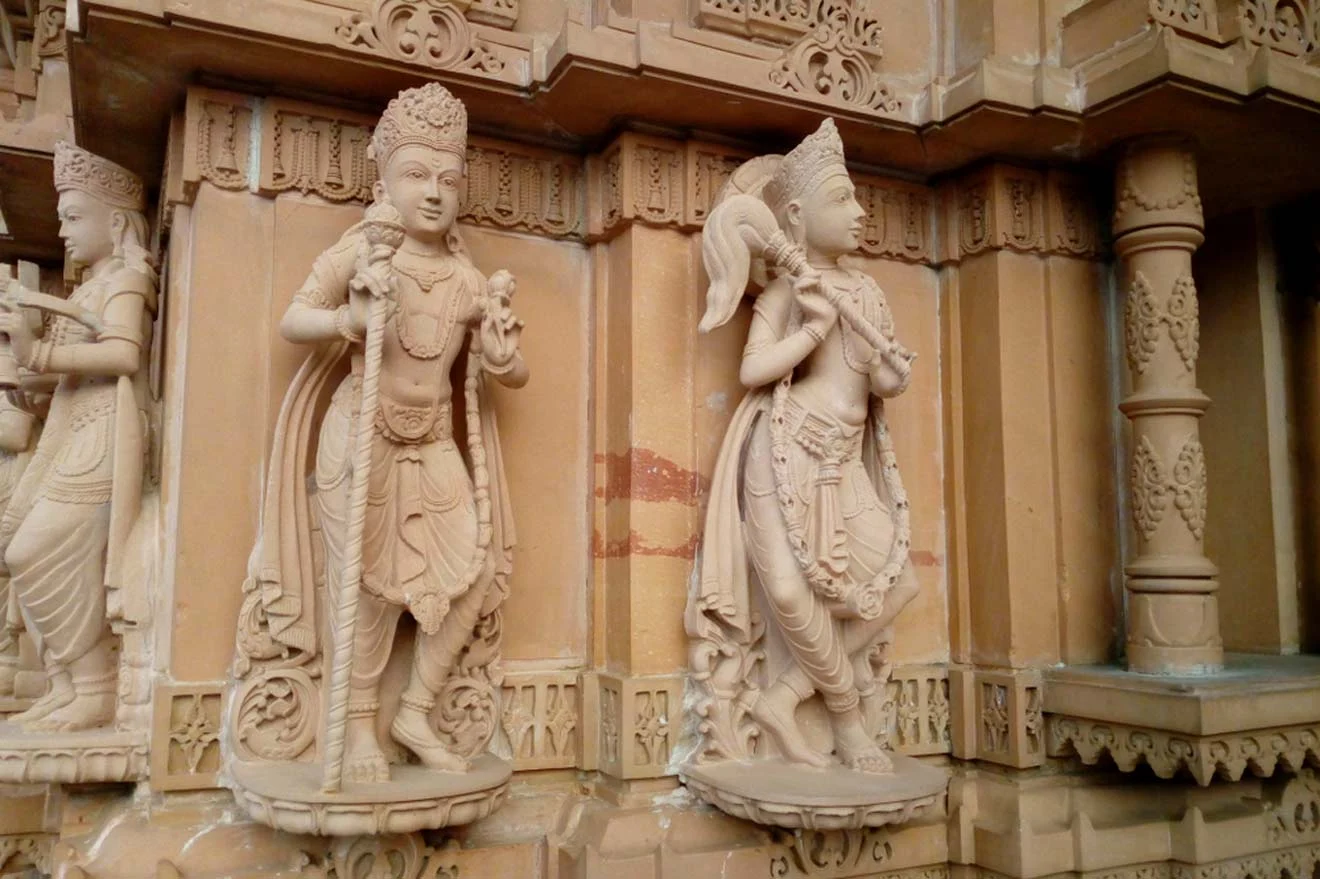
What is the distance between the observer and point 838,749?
3830mm

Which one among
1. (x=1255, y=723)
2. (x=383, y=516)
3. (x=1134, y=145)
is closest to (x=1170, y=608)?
(x=1255, y=723)

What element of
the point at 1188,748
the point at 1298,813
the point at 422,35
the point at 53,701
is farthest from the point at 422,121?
the point at 1298,813

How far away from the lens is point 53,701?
3.82 metres

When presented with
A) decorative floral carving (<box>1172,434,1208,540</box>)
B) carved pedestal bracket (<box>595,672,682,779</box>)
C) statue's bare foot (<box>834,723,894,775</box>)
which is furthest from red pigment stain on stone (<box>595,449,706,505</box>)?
decorative floral carving (<box>1172,434,1208,540</box>)

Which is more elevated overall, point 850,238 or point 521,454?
point 850,238

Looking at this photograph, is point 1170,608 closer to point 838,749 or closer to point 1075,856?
point 1075,856

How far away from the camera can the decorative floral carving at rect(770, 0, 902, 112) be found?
12.8 ft

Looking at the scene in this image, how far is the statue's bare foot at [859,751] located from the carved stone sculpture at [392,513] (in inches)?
50.0

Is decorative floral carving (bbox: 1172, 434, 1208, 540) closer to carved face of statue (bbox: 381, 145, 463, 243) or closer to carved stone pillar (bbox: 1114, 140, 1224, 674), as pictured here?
carved stone pillar (bbox: 1114, 140, 1224, 674)

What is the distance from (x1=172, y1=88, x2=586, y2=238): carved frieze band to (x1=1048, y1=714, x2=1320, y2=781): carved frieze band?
2831 mm

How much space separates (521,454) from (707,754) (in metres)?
1.32

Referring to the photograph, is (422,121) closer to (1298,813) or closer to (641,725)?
(641,725)

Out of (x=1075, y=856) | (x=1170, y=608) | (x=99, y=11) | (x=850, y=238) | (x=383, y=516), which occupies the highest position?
(x=99, y=11)

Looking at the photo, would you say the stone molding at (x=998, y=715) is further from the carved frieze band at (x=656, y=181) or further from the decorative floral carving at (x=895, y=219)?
the carved frieze band at (x=656, y=181)
